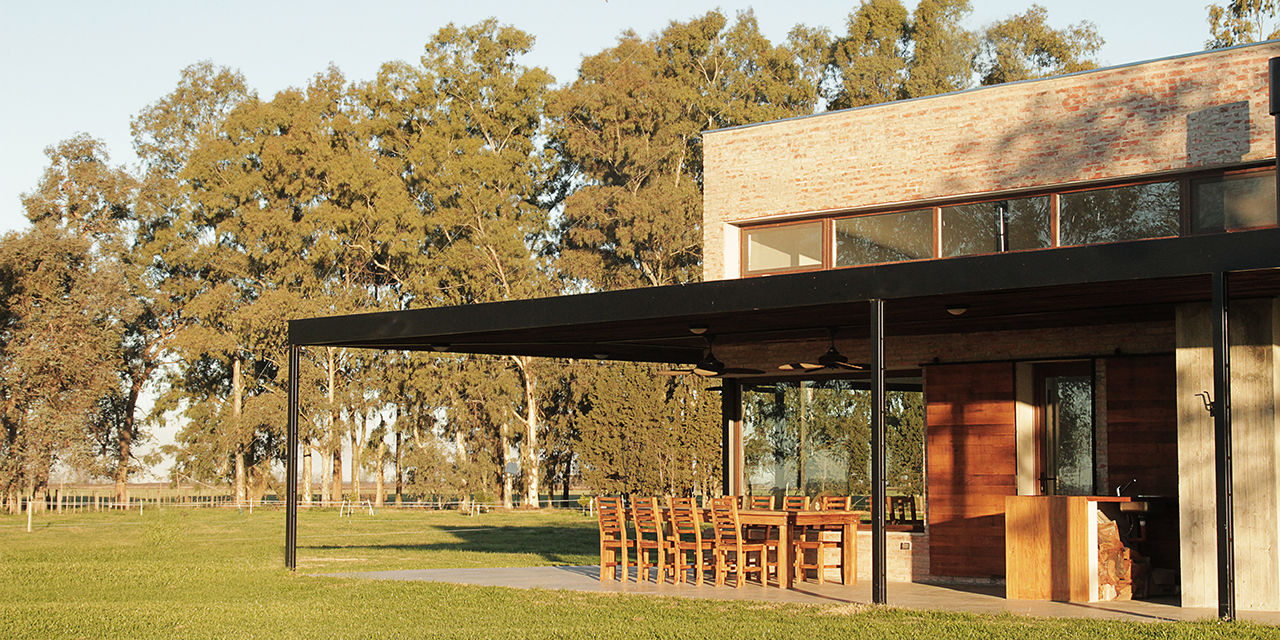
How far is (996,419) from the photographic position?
1434 cm

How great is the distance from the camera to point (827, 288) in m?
11.4

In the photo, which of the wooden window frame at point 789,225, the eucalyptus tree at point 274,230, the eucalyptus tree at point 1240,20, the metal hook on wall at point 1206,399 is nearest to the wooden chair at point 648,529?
the wooden window frame at point 789,225

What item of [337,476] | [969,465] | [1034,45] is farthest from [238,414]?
[969,465]

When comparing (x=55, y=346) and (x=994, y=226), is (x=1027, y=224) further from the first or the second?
(x=55, y=346)

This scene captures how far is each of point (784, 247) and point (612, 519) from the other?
4134mm

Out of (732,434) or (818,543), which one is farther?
(732,434)

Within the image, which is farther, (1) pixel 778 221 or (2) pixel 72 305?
(2) pixel 72 305

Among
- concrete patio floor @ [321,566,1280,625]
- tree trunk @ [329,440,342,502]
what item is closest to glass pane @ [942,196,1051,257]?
concrete patio floor @ [321,566,1280,625]

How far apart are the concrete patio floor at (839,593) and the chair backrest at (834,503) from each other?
99 centimetres

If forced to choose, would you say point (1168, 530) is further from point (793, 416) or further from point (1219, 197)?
point (793, 416)

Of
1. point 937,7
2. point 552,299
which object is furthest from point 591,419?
point 552,299

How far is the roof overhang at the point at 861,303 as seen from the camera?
9.84m

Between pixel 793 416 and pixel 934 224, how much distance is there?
339 centimetres

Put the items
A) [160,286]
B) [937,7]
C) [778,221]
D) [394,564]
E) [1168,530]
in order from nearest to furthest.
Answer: [1168,530], [778,221], [394,564], [937,7], [160,286]
